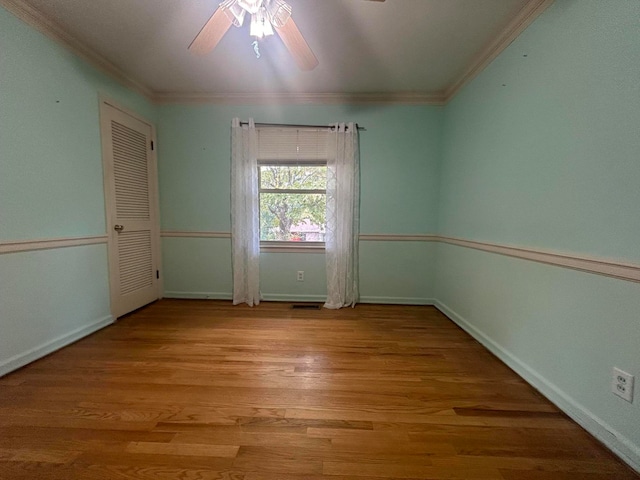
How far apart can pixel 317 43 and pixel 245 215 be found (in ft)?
5.74

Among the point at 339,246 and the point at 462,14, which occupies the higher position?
the point at 462,14

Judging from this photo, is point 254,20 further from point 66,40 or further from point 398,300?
point 398,300

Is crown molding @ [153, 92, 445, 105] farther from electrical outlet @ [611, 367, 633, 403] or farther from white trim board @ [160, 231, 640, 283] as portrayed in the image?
electrical outlet @ [611, 367, 633, 403]

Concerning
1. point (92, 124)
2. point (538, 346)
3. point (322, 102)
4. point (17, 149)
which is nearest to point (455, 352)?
point (538, 346)

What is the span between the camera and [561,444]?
3.71ft

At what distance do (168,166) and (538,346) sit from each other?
3.73 meters

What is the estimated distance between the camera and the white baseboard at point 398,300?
2.97 m

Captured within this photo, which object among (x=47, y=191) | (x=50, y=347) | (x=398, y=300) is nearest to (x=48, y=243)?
(x=47, y=191)

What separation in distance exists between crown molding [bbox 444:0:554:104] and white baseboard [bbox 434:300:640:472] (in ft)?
7.15

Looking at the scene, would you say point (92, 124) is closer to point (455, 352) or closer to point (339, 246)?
point (339, 246)

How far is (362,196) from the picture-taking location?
2889 millimetres

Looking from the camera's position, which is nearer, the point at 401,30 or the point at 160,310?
the point at 401,30

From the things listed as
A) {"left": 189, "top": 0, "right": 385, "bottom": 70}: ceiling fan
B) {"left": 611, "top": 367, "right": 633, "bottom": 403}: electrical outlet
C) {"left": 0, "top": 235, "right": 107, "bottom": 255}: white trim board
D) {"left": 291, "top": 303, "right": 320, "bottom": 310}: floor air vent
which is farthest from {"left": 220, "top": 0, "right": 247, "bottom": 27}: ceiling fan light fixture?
{"left": 611, "top": 367, "right": 633, "bottom": 403}: electrical outlet

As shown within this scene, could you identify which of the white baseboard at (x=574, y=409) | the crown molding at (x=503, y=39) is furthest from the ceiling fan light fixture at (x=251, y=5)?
the white baseboard at (x=574, y=409)
